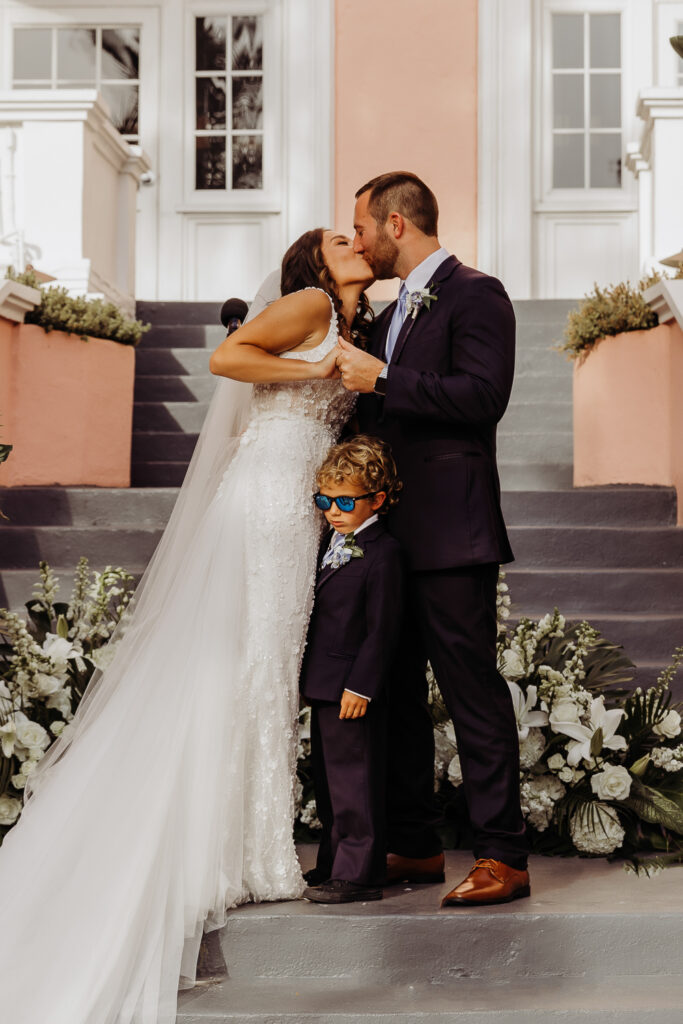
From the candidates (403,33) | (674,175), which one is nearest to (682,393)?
(674,175)

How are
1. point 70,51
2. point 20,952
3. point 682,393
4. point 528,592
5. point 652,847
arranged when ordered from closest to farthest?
1. point 20,952
2. point 652,847
3. point 528,592
4. point 682,393
5. point 70,51

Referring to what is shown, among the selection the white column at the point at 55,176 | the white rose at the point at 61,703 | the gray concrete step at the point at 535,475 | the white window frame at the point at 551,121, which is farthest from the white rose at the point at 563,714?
the white window frame at the point at 551,121

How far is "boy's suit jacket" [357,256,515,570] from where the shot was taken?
3.40 meters

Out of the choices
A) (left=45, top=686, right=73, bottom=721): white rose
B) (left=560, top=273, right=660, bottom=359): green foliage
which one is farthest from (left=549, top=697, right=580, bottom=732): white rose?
(left=560, top=273, right=660, bottom=359): green foliage

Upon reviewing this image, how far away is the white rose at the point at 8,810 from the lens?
4.06 metres

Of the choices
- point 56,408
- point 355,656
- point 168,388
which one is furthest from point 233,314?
point 168,388

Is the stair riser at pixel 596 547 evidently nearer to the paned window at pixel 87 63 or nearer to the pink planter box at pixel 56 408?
the pink planter box at pixel 56 408

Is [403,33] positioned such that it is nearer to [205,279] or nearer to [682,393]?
[205,279]

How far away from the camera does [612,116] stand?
10172 millimetres

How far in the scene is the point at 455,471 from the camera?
11.5 ft

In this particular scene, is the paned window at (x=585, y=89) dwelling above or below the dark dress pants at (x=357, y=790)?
above

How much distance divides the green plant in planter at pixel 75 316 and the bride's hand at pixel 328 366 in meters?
3.37

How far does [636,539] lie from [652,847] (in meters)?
2.18

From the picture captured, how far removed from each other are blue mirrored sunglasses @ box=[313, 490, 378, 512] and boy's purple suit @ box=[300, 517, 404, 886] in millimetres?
89
